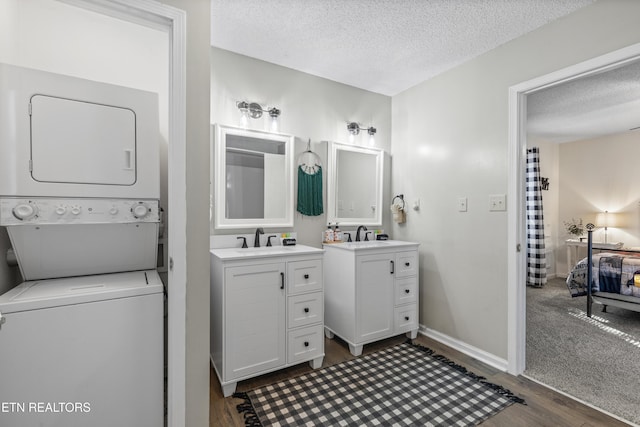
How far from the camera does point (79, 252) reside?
1492mm

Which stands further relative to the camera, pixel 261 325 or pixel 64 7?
pixel 261 325

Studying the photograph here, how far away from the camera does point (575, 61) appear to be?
1.90 m

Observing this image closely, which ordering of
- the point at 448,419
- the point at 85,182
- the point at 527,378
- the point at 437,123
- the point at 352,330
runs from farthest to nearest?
the point at 437,123, the point at 352,330, the point at 527,378, the point at 448,419, the point at 85,182

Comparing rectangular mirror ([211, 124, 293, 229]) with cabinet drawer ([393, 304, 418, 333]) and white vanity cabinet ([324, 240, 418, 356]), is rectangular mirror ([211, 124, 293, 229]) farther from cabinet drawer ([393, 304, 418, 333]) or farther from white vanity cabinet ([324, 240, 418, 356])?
cabinet drawer ([393, 304, 418, 333])

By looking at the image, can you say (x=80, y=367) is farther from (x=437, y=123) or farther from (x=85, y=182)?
(x=437, y=123)

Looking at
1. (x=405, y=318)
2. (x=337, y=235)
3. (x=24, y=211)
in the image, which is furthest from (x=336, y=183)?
(x=24, y=211)

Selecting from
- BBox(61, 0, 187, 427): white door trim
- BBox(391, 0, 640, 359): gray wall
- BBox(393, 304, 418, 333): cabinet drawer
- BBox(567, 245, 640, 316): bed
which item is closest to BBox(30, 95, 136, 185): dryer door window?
BBox(61, 0, 187, 427): white door trim

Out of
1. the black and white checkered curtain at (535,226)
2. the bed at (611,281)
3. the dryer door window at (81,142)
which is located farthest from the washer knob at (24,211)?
the black and white checkered curtain at (535,226)

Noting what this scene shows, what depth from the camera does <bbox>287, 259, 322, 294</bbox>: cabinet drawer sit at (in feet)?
6.98

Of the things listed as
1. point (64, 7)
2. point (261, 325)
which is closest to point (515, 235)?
Result: point (261, 325)

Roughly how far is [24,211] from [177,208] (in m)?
0.64

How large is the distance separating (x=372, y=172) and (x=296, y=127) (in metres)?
0.95

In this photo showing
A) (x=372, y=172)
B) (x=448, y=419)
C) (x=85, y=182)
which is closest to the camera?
(x=85, y=182)

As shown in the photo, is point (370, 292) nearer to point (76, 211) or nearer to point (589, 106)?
point (76, 211)
